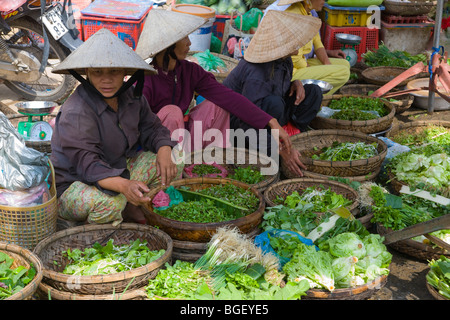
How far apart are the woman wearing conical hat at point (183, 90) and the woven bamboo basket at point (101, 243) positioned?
992mm

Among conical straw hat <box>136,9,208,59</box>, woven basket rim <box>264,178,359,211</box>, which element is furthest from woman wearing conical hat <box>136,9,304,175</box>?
woven basket rim <box>264,178,359,211</box>

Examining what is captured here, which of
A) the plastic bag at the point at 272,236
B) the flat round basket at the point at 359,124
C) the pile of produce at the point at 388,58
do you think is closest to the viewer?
the plastic bag at the point at 272,236

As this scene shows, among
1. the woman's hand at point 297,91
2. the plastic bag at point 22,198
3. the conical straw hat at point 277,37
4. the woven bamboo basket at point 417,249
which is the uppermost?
the conical straw hat at point 277,37

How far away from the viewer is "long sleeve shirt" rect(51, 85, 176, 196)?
2.90 meters

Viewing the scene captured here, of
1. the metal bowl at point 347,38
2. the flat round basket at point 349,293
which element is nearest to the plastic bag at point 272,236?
the flat round basket at point 349,293

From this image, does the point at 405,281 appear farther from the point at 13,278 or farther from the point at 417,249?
the point at 13,278

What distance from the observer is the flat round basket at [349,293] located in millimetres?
2580

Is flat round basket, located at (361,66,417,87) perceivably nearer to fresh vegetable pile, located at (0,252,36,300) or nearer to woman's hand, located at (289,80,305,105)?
woman's hand, located at (289,80,305,105)

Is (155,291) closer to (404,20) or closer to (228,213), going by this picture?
(228,213)

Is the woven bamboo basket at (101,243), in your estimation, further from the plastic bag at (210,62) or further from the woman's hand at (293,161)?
the plastic bag at (210,62)

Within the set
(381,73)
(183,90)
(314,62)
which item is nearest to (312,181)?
(183,90)

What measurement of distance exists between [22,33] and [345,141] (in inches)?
137

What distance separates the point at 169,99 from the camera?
388 centimetres

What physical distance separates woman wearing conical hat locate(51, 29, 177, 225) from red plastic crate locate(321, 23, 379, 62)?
4176 millimetres
